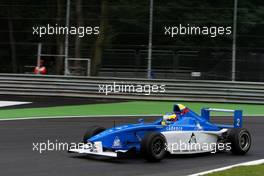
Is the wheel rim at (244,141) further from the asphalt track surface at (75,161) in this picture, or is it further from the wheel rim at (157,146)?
the wheel rim at (157,146)

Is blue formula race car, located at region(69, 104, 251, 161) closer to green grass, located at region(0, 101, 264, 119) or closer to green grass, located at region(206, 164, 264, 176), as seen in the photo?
green grass, located at region(206, 164, 264, 176)

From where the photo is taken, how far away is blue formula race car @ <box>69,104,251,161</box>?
33.5 ft

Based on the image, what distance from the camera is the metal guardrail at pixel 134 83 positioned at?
23141mm

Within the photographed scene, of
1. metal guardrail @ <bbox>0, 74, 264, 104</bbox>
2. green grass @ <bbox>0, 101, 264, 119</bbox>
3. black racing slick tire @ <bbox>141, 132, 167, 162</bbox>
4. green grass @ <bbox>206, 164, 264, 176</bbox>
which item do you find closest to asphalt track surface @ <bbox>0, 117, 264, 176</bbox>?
black racing slick tire @ <bbox>141, 132, 167, 162</bbox>

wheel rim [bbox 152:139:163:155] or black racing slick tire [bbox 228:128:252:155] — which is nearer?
wheel rim [bbox 152:139:163:155]

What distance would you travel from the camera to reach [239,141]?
1133cm

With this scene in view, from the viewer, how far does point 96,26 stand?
84.1 ft

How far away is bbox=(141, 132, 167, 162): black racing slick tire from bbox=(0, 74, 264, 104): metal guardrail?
1313cm

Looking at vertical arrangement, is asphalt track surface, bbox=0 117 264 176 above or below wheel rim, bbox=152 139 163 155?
below

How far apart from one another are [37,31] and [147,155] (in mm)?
16744

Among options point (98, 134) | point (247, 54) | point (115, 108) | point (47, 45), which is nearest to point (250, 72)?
point (247, 54)

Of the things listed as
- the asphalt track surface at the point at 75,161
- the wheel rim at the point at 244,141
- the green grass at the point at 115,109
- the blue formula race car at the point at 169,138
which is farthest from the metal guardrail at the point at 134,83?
the wheel rim at the point at 244,141

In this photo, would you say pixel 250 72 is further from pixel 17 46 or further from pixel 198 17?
pixel 17 46

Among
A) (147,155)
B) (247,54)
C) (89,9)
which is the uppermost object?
(89,9)
